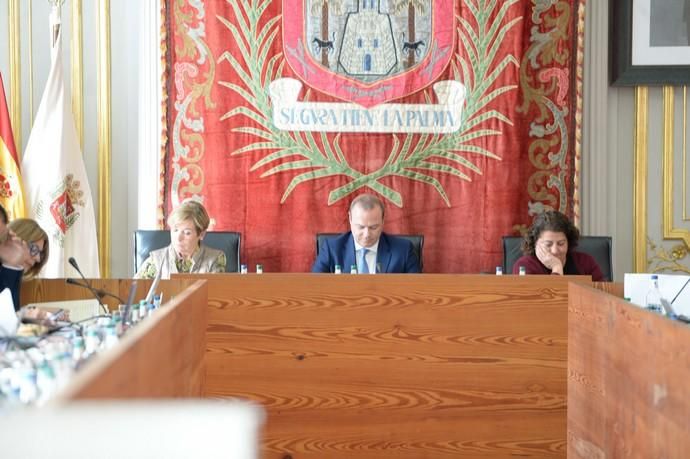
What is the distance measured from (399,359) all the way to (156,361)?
1.51 meters

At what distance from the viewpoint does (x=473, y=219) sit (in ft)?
14.9

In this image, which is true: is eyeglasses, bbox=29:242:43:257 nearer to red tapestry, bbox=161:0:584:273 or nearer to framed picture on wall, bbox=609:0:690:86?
red tapestry, bbox=161:0:584:273

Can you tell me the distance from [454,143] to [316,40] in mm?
917

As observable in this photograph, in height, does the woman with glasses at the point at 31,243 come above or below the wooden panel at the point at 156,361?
above

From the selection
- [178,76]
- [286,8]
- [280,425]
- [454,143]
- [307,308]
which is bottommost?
[280,425]

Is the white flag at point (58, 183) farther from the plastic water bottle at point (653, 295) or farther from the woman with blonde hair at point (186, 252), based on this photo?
the plastic water bottle at point (653, 295)

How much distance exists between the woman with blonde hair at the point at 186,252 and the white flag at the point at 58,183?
2.66 feet

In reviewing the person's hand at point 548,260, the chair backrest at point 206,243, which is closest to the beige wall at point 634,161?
the person's hand at point 548,260

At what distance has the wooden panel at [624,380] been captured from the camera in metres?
1.74

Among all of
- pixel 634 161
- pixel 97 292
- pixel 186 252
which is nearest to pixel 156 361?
pixel 97 292

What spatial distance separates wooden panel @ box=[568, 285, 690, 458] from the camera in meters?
1.74

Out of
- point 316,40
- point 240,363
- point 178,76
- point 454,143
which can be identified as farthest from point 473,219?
point 240,363

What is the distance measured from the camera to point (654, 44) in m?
4.59

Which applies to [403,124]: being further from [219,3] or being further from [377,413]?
[377,413]
